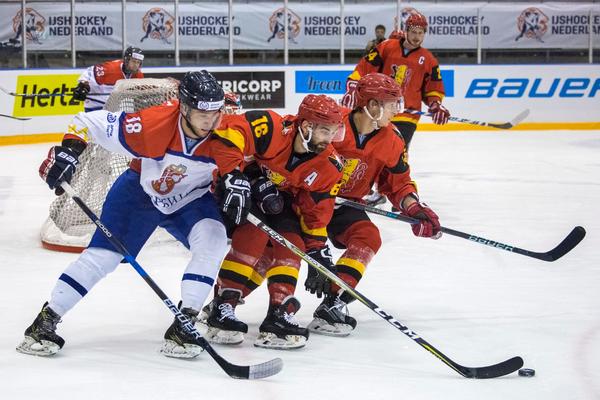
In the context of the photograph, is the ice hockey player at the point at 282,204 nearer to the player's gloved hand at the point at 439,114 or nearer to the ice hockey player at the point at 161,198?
the ice hockey player at the point at 161,198

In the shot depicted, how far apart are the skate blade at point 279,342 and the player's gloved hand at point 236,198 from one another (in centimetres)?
45

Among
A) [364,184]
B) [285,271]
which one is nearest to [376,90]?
[364,184]

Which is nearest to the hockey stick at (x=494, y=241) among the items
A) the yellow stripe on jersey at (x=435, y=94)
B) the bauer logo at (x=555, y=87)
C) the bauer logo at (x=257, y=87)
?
the yellow stripe on jersey at (x=435, y=94)

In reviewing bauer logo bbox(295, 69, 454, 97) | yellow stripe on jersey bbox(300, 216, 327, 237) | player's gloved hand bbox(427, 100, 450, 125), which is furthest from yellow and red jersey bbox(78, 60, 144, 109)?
bauer logo bbox(295, 69, 454, 97)

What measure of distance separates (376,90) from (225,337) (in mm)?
A: 996

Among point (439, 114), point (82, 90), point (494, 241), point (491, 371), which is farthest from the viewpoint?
point (82, 90)

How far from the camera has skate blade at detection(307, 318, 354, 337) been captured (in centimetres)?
366

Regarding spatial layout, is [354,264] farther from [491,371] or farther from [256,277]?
[491,371]

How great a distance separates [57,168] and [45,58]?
7.01m

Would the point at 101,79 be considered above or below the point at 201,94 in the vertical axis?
below

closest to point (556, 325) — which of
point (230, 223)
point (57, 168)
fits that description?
point (230, 223)

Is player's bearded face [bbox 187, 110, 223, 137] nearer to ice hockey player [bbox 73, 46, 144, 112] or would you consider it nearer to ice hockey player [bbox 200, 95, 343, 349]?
ice hockey player [bbox 200, 95, 343, 349]

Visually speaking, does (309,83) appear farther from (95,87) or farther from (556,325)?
(556,325)

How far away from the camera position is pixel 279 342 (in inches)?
136
